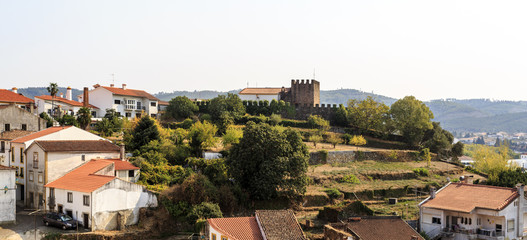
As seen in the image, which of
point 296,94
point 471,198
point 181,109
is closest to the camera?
point 471,198

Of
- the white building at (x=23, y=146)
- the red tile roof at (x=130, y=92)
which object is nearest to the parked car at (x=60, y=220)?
the white building at (x=23, y=146)

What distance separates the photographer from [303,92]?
220 feet

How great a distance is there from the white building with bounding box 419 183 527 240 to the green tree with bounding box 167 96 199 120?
31647 mm

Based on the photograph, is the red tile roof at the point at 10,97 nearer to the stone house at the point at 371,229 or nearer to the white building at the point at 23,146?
the white building at the point at 23,146

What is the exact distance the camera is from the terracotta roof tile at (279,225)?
2730 cm

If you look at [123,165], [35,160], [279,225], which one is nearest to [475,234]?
[279,225]

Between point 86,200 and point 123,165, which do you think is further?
point 123,165

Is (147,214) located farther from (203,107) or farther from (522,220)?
(203,107)

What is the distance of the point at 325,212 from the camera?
3675 cm

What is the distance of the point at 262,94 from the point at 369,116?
14.5 m

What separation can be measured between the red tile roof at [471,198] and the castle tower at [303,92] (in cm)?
3205

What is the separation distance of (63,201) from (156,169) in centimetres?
704

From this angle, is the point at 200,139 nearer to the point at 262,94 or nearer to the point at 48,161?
the point at 48,161

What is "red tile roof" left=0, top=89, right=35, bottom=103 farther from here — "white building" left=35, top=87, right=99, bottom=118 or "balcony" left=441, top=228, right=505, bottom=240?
"balcony" left=441, top=228, right=505, bottom=240
